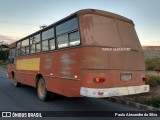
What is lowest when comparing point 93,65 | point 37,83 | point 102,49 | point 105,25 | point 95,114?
point 95,114

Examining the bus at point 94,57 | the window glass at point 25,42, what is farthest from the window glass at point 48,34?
the window glass at point 25,42

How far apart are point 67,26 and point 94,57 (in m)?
1.72

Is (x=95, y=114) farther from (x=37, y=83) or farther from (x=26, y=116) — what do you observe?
(x=37, y=83)

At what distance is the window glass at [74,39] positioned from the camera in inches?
307

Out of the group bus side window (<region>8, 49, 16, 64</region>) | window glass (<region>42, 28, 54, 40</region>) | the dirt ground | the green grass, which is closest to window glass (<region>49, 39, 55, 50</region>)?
window glass (<region>42, 28, 54, 40</region>)

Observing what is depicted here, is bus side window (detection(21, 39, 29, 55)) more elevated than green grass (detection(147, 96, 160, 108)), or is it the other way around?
bus side window (detection(21, 39, 29, 55))

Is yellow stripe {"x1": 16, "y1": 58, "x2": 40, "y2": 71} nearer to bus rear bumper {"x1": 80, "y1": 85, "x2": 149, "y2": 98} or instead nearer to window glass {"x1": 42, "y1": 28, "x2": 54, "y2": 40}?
window glass {"x1": 42, "y1": 28, "x2": 54, "y2": 40}

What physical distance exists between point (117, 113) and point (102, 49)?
7.47ft

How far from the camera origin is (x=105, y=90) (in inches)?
287

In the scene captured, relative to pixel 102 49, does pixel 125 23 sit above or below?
above

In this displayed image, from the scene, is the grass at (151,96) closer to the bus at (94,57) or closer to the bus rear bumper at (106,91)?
the bus at (94,57)

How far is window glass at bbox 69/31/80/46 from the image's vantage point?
7794 mm

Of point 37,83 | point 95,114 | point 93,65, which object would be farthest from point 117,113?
point 37,83

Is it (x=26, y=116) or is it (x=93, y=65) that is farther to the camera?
(x=26, y=116)
